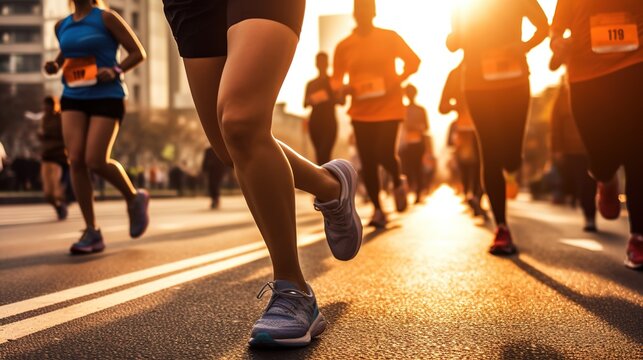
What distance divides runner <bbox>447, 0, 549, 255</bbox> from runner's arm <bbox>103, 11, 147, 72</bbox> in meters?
2.49

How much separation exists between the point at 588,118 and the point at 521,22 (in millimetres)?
1097

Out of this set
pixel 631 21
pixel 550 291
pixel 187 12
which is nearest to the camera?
pixel 187 12

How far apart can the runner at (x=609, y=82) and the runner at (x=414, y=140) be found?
23.3ft

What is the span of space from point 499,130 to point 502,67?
1.50 ft

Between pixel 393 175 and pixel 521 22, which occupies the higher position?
pixel 521 22

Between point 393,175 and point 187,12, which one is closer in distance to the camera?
point 187,12

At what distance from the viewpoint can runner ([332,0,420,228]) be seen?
25.7ft

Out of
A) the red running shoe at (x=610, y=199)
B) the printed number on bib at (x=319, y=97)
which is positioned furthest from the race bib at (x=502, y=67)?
the printed number on bib at (x=319, y=97)

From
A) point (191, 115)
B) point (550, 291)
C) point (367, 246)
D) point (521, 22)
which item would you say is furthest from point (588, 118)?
point (191, 115)

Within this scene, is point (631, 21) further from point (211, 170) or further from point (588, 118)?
point (211, 170)

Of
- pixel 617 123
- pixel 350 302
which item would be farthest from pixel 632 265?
pixel 350 302

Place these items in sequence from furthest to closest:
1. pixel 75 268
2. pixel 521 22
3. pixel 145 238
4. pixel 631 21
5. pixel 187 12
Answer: pixel 145 238 → pixel 521 22 → pixel 75 268 → pixel 631 21 → pixel 187 12

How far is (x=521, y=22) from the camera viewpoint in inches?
209

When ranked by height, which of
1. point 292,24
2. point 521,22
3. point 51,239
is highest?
point 521,22
